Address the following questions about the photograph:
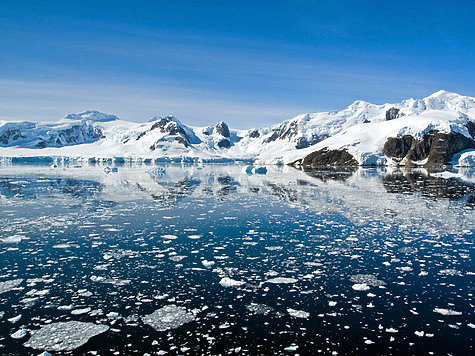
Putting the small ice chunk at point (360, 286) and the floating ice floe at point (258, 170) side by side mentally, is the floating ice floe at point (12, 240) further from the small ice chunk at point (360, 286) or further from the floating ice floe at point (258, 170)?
the floating ice floe at point (258, 170)

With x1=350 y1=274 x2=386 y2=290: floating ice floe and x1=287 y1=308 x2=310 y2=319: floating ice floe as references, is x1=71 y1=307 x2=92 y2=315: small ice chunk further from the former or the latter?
x1=350 y1=274 x2=386 y2=290: floating ice floe

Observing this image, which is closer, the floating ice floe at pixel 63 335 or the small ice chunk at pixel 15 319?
the floating ice floe at pixel 63 335

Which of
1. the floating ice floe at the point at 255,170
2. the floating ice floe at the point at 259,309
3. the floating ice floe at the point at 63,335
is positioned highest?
the floating ice floe at the point at 255,170

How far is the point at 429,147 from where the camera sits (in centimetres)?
13325

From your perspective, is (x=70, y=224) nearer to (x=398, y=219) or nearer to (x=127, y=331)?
(x=127, y=331)

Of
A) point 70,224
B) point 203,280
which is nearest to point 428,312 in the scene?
point 203,280

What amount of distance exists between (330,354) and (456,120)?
162280 millimetres

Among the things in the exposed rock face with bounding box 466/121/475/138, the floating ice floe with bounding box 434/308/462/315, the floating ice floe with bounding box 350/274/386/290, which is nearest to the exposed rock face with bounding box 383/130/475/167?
the exposed rock face with bounding box 466/121/475/138

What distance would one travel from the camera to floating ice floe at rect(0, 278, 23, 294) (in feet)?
30.6

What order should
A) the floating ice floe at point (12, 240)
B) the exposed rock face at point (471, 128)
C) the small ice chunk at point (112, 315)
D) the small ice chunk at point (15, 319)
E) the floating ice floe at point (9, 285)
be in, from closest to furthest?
the small ice chunk at point (15, 319) → the small ice chunk at point (112, 315) → the floating ice floe at point (9, 285) → the floating ice floe at point (12, 240) → the exposed rock face at point (471, 128)

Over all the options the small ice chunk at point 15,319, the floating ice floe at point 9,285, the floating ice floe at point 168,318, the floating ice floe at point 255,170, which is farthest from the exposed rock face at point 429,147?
the small ice chunk at point 15,319

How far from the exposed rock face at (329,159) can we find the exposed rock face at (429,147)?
14.2 meters

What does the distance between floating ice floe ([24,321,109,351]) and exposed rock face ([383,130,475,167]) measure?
452 ft

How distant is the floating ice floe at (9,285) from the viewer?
30.6 feet
